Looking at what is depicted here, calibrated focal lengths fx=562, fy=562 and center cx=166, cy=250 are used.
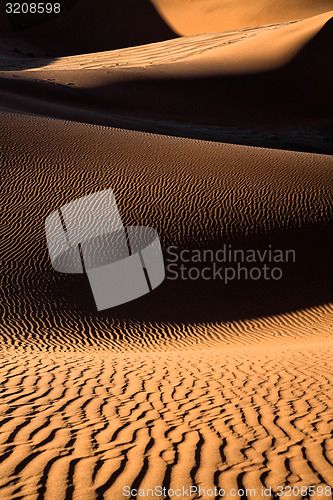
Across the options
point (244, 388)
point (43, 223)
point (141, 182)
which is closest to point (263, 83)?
point (141, 182)

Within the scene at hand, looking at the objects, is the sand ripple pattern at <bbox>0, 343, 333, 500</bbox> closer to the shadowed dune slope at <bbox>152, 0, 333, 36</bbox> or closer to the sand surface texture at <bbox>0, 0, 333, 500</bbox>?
the sand surface texture at <bbox>0, 0, 333, 500</bbox>

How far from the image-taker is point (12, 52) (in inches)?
1919

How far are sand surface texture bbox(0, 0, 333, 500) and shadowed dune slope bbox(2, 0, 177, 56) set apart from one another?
25.0 metres

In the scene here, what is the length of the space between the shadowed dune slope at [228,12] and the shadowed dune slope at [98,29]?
2.03 metres

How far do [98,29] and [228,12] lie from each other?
13186 millimetres

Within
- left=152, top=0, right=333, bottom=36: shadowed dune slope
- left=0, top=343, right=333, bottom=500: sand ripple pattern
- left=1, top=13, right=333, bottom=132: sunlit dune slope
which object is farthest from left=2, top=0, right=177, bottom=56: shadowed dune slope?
left=0, top=343, right=333, bottom=500: sand ripple pattern

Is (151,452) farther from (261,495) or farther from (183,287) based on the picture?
(183,287)

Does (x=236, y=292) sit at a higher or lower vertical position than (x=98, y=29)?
lower

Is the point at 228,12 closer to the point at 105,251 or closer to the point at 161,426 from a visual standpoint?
the point at 105,251

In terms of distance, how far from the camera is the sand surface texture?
4031mm

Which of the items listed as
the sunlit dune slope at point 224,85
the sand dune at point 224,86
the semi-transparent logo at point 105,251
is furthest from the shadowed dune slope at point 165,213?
the sunlit dune slope at point 224,85

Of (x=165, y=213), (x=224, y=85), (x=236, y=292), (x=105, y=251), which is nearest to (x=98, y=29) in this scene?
(x=224, y=85)

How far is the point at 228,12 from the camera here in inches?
2222

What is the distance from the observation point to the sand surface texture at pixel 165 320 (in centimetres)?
403
